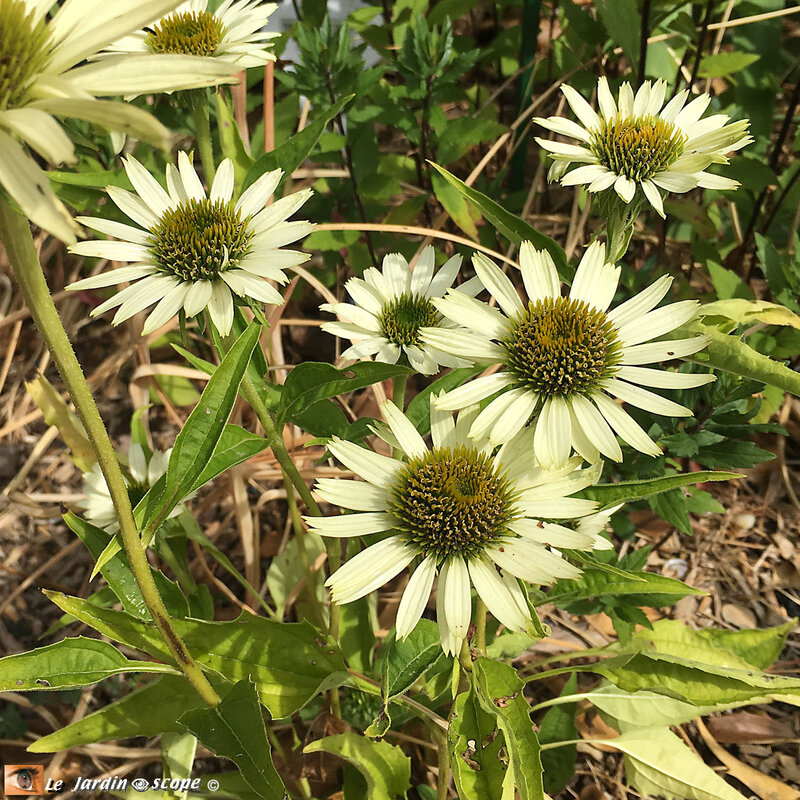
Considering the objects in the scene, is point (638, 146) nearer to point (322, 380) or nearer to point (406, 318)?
point (406, 318)

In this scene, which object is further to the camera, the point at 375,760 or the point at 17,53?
the point at 375,760

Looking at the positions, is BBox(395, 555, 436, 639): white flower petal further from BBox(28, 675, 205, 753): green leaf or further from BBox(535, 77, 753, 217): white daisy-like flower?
BBox(535, 77, 753, 217): white daisy-like flower

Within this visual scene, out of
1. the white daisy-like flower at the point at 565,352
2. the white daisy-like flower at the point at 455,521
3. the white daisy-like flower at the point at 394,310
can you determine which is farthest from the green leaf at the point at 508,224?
the white daisy-like flower at the point at 455,521

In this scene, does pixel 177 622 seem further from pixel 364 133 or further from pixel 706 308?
pixel 364 133

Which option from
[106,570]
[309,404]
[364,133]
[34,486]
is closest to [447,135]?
[364,133]

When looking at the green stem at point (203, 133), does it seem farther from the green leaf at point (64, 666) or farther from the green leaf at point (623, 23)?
the green leaf at point (623, 23)

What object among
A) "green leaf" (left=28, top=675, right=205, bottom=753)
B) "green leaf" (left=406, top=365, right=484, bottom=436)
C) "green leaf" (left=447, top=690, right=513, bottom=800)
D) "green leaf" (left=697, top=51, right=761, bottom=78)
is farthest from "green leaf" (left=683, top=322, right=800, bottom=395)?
"green leaf" (left=697, top=51, right=761, bottom=78)

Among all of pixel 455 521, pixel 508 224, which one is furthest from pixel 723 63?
pixel 455 521
